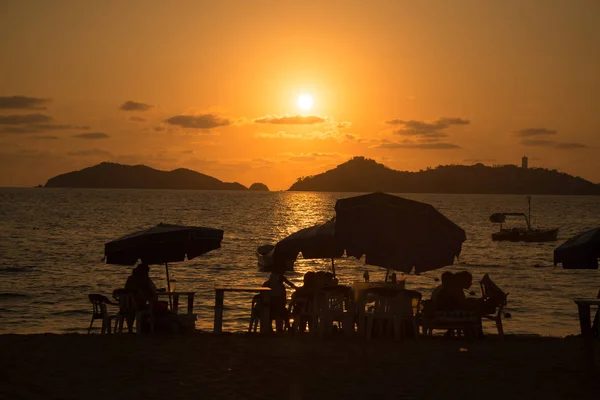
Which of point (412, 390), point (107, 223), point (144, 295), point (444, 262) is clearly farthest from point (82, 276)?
point (107, 223)

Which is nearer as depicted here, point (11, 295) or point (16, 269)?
point (11, 295)

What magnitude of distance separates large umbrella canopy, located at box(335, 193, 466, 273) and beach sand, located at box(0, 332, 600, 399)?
59.0 inches

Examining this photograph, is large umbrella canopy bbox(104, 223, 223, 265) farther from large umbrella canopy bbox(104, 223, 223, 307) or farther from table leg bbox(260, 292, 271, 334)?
table leg bbox(260, 292, 271, 334)

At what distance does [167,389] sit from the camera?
9453 millimetres

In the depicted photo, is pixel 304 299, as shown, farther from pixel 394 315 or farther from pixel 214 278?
pixel 214 278

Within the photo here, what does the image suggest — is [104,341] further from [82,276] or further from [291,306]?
[82,276]

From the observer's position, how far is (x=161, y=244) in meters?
14.9

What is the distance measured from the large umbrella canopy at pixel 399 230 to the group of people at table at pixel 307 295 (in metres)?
0.53

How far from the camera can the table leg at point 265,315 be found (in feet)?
49.0

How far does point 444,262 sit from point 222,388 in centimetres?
546

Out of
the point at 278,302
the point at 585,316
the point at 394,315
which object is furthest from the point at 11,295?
the point at 585,316

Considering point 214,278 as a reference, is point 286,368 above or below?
above

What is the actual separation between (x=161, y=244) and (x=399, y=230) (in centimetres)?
449

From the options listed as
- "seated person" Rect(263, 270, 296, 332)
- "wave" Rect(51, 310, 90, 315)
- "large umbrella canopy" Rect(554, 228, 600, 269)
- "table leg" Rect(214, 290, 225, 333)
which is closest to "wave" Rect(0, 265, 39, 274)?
"wave" Rect(51, 310, 90, 315)
